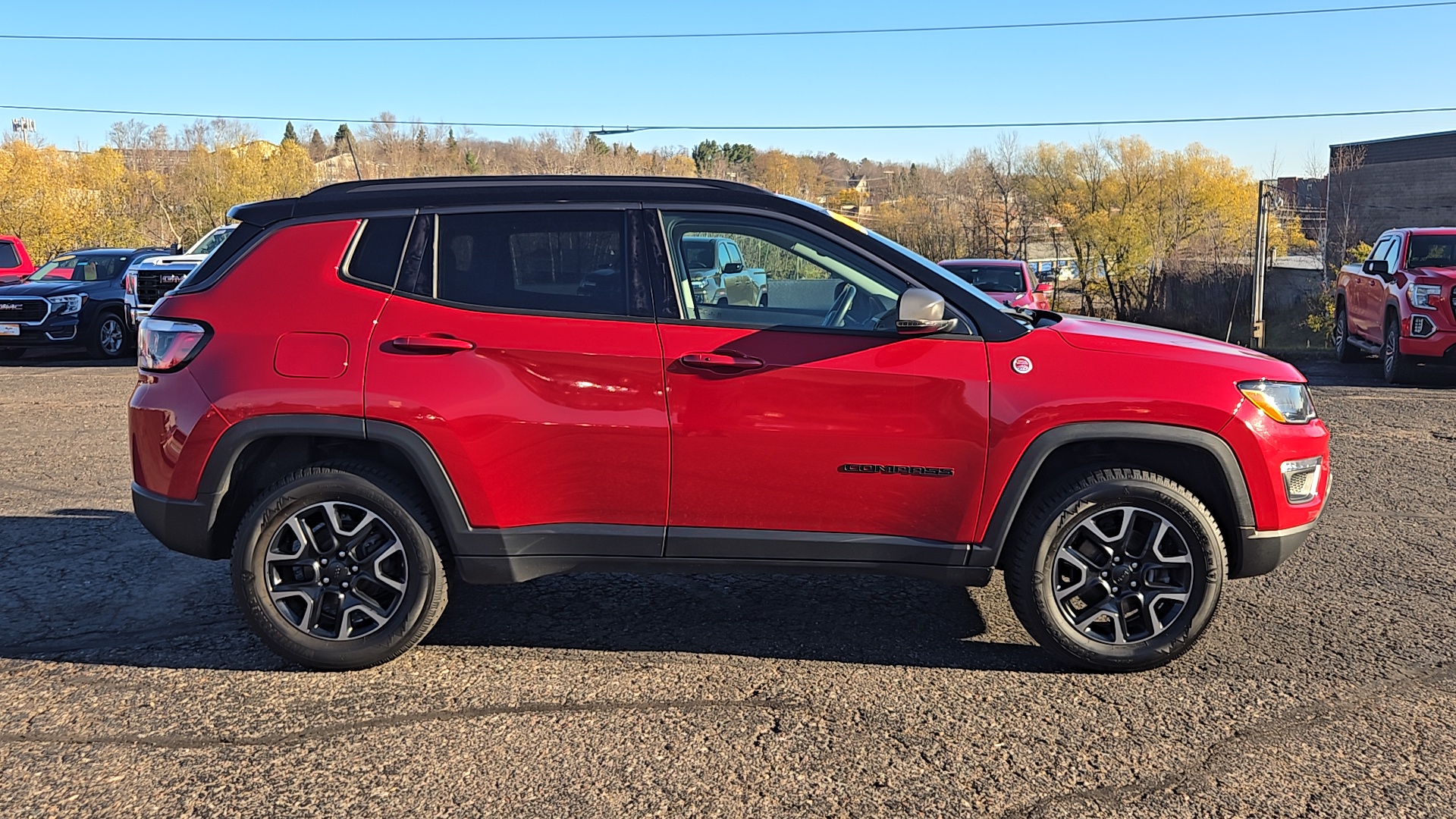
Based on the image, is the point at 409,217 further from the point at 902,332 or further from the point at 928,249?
the point at 928,249

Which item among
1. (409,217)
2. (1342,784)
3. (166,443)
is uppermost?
(409,217)

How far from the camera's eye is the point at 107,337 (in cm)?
1714

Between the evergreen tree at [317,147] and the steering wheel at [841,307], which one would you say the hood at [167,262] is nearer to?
the steering wheel at [841,307]

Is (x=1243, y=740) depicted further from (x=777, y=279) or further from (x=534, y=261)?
(x=534, y=261)

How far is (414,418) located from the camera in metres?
4.15

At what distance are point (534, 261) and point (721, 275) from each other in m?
0.72

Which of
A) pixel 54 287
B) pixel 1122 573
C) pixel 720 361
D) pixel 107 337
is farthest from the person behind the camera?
pixel 107 337

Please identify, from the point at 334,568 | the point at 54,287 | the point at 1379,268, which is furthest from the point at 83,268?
the point at 1379,268

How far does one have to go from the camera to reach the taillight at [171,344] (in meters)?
4.27

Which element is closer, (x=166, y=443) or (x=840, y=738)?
(x=840, y=738)

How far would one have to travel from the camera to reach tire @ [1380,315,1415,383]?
13125mm

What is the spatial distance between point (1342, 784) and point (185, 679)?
13.1 ft

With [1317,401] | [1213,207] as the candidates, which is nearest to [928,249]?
[1213,207]

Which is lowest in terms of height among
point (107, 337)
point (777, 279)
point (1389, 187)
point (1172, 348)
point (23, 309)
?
point (107, 337)
